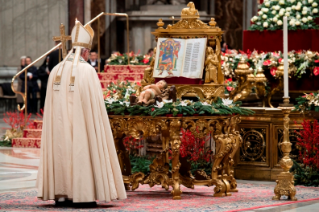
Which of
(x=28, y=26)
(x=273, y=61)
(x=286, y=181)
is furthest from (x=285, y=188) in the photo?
(x=28, y=26)

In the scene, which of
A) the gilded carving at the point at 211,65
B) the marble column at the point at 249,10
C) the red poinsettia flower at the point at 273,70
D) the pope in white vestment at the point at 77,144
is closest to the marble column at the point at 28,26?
the marble column at the point at 249,10

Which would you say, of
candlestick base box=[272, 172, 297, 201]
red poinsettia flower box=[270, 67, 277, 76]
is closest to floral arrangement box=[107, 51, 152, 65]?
red poinsettia flower box=[270, 67, 277, 76]

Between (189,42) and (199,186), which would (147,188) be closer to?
(199,186)

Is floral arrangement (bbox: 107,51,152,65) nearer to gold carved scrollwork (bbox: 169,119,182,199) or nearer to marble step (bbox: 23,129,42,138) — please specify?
marble step (bbox: 23,129,42,138)

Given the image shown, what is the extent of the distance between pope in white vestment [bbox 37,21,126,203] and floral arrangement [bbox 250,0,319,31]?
480 centimetres

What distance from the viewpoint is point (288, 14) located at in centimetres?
1030

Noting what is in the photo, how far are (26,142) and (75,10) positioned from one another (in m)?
7.01

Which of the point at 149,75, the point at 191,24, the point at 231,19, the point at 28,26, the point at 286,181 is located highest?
the point at 231,19

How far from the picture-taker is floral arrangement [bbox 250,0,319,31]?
400 inches

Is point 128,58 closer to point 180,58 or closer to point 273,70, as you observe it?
point 273,70

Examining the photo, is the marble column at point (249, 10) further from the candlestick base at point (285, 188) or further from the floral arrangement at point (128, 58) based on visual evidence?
the candlestick base at point (285, 188)

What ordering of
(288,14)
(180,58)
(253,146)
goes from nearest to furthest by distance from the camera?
(180,58), (253,146), (288,14)

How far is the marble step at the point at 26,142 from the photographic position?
39.6 feet

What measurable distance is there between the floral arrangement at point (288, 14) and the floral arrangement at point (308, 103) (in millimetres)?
2196
